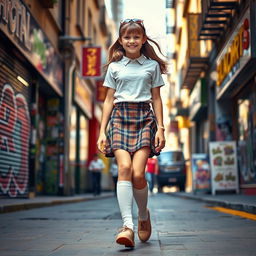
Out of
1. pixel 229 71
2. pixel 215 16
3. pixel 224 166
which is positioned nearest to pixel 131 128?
pixel 229 71

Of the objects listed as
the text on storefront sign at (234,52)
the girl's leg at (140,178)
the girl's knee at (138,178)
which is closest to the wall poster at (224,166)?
the text on storefront sign at (234,52)

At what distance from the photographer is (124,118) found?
4.27 meters

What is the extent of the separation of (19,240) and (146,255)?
59.1 inches

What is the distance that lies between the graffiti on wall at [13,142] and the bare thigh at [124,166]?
7.10m

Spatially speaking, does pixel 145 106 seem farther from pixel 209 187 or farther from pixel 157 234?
pixel 209 187

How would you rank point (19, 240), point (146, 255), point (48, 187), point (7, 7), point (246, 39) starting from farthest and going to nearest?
point (48, 187) < point (246, 39) < point (7, 7) < point (19, 240) < point (146, 255)

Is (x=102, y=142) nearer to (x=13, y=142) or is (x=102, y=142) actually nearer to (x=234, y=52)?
(x=13, y=142)

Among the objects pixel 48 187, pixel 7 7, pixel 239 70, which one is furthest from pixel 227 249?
pixel 48 187

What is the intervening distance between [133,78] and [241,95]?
1168 cm

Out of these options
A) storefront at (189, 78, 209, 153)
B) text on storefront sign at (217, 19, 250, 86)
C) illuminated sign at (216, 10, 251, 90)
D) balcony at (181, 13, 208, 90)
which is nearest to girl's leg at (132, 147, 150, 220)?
illuminated sign at (216, 10, 251, 90)

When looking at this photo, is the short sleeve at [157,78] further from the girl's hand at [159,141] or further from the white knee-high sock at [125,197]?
the white knee-high sock at [125,197]

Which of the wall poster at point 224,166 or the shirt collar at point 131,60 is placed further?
the wall poster at point 224,166

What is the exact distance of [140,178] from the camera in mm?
4160

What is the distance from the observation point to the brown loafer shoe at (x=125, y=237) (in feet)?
12.4
